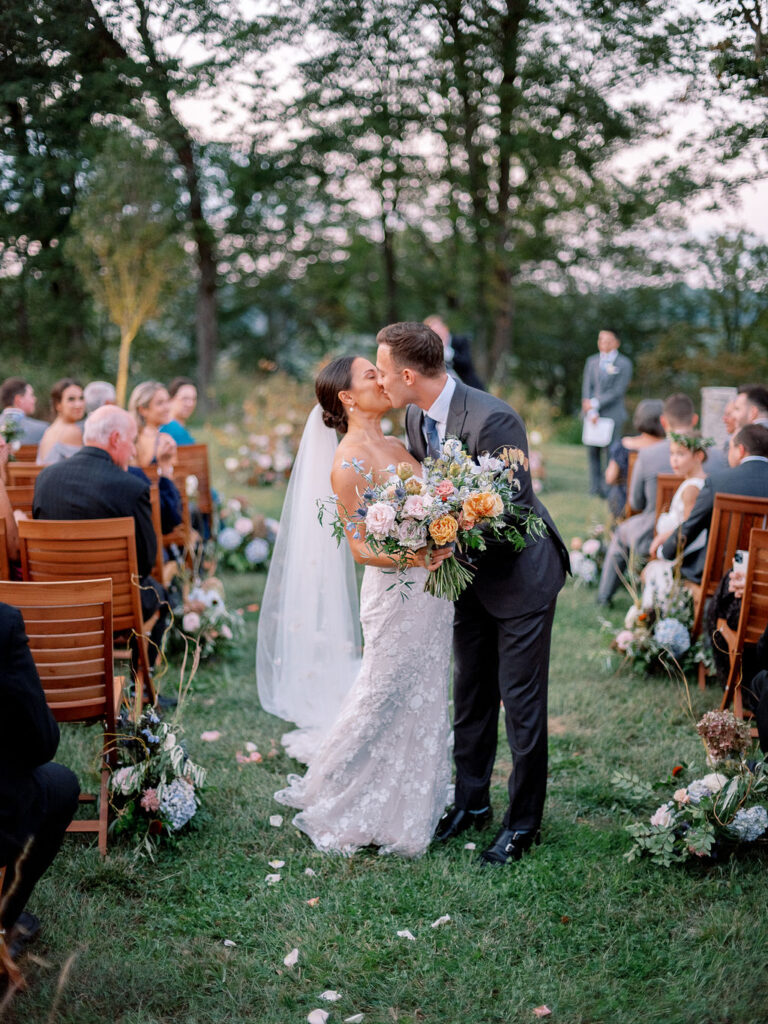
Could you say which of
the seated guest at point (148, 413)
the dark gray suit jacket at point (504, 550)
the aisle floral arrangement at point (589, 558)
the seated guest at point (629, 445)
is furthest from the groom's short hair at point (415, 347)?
the aisle floral arrangement at point (589, 558)

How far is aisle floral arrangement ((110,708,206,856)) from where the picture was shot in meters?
3.61

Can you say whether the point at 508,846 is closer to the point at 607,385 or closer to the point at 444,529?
the point at 444,529

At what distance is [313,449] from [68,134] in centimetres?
329

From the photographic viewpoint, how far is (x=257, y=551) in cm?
797

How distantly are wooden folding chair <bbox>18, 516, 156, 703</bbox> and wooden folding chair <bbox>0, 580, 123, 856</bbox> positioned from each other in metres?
0.57

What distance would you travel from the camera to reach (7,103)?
519cm

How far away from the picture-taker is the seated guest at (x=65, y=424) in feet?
21.5

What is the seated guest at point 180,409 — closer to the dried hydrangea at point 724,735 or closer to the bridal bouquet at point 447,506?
the bridal bouquet at point 447,506

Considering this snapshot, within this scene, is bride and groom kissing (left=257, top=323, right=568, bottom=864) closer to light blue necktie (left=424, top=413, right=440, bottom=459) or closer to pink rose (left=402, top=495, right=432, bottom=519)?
light blue necktie (left=424, top=413, right=440, bottom=459)

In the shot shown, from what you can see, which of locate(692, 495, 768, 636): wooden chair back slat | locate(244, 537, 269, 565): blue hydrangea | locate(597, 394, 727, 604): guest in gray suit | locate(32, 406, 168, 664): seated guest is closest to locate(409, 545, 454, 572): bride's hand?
locate(32, 406, 168, 664): seated guest

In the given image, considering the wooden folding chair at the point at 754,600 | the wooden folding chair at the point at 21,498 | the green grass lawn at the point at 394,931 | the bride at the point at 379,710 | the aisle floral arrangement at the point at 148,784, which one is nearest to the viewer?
the green grass lawn at the point at 394,931

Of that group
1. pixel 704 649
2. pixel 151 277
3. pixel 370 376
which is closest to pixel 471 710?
pixel 370 376

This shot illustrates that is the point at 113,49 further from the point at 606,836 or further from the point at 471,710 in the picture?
the point at 606,836

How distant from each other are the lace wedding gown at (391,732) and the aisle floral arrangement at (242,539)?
13.7 feet
